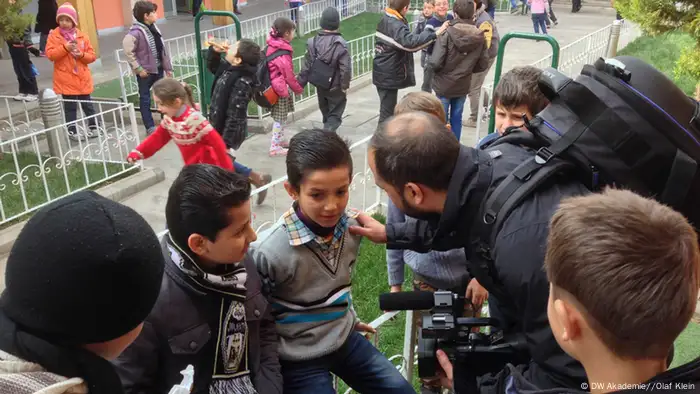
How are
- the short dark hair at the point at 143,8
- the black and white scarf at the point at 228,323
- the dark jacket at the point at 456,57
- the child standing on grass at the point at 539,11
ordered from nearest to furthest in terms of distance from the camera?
1. the black and white scarf at the point at 228,323
2. the dark jacket at the point at 456,57
3. the short dark hair at the point at 143,8
4. the child standing on grass at the point at 539,11

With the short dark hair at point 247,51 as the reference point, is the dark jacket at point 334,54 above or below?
below

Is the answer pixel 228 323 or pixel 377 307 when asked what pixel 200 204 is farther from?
pixel 377 307

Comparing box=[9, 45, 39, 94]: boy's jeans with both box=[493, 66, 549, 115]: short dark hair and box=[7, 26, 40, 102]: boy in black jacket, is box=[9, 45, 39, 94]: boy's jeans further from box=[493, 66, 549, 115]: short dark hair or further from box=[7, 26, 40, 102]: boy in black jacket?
box=[493, 66, 549, 115]: short dark hair

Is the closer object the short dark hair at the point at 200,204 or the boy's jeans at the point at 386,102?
the short dark hair at the point at 200,204

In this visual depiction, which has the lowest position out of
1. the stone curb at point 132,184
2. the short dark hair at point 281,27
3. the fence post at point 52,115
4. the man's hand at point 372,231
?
the stone curb at point 132,184

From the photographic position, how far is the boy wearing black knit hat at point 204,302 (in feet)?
6.00

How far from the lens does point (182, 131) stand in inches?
184

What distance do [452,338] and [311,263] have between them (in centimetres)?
60

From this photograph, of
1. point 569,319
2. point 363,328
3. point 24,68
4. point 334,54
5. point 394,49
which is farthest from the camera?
point 24,68

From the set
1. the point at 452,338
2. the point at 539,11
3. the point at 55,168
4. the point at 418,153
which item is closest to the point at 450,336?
the point at 452,338

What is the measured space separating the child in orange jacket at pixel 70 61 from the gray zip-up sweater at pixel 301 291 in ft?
17.7

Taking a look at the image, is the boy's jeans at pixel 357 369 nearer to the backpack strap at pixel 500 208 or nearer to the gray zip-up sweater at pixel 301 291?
the gray zip-up sweater at pixel 301 291

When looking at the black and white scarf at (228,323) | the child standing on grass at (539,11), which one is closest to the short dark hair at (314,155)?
the black and white scarf at (228,323)

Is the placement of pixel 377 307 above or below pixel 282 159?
above
